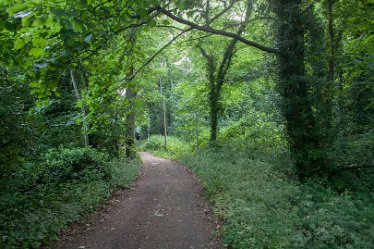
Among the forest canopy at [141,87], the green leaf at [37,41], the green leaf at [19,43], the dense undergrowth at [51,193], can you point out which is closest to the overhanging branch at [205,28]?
the forest canopy at [141,87]

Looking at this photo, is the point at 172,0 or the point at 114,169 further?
the point at 114,169

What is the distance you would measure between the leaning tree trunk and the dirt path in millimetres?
3654

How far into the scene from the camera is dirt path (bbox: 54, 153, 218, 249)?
6242 mm

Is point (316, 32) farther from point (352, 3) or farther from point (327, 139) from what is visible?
point (327, 139)

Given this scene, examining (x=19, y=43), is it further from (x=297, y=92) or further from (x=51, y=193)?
(x=297, y=92)

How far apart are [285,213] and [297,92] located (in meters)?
4.19

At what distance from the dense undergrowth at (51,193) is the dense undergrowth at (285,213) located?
3.90 meters

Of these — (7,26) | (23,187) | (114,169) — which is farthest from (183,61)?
(7,26)

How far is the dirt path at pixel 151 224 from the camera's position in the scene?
246 inches

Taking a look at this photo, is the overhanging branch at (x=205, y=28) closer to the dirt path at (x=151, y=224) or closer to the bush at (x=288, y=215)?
the bush at (x=288, y=215)

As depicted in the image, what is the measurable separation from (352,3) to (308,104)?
327cm

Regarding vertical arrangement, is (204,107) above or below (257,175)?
above

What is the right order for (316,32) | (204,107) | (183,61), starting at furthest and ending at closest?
(183,61), (204,107), (316,32)

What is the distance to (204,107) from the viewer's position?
20.9 metres
